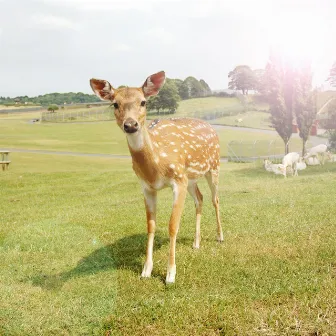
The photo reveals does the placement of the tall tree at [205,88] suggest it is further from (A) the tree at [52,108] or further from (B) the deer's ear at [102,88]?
(B) the deer's ear at [102,88]

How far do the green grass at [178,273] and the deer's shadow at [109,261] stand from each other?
0.8 inches

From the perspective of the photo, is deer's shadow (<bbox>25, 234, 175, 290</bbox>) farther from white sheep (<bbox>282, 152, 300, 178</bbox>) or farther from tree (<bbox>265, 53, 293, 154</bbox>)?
tree (<bbox>265, 53, 293, 154</bbox>)

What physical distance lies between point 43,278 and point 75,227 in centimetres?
370

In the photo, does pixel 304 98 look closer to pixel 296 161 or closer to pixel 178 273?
pixel 296 161

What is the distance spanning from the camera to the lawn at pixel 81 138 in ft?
163

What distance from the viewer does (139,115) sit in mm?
6613

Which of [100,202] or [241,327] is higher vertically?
[241,327]

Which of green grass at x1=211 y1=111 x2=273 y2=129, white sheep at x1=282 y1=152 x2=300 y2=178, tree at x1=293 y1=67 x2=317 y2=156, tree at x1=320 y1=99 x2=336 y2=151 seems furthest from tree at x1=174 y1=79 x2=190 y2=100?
white sheep at x1=282 y1=152 x2=300 y2=178

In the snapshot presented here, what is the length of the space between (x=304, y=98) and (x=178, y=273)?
36328 millimetres

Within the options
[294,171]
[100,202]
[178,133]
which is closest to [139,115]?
[178,133]

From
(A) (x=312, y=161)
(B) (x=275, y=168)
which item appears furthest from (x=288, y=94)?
(B) (x=275, y=168)

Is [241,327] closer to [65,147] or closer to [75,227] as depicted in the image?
[75,227]

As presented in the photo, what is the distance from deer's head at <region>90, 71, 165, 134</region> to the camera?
6.46 metres

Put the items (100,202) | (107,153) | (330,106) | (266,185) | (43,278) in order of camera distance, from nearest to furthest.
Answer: (43,278)
(100,202)
(266,185)
(330,106)
(107,153)
